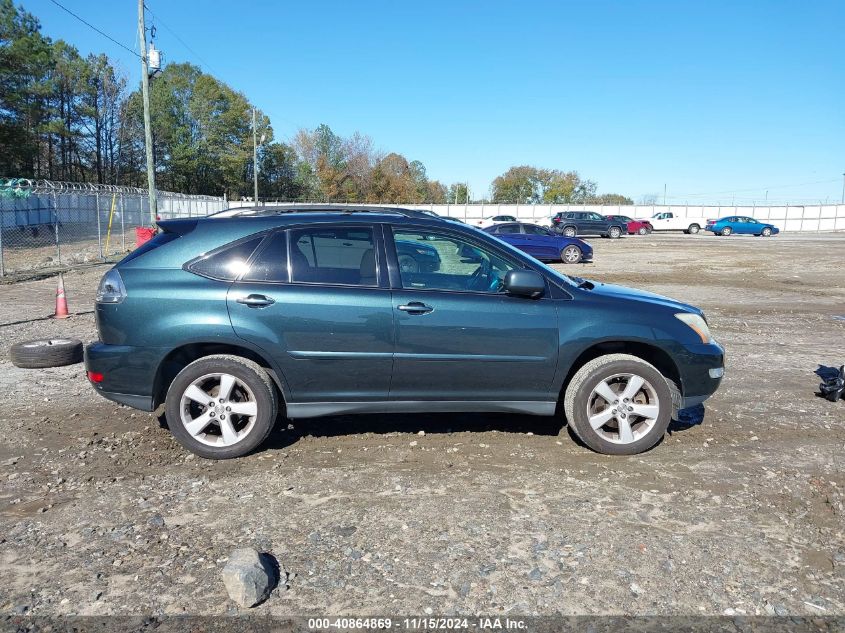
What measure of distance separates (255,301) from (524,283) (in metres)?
1.92

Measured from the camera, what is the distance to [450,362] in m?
4.45

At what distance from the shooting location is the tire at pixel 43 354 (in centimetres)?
675

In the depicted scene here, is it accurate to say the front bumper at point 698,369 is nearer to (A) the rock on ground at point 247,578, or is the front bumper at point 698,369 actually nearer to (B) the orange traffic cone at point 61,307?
(A) the rock on ground at point 247,578

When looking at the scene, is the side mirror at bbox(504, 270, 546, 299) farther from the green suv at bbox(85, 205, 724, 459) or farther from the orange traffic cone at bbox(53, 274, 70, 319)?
the orange traffic cone at bbox(53, 274, 70, 319)

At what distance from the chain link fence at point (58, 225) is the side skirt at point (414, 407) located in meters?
13.4

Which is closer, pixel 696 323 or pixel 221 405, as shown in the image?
pixel 221 405

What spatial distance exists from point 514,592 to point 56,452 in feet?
11.6

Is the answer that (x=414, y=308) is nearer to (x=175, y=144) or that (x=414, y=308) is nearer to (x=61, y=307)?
(x=61, y=307)

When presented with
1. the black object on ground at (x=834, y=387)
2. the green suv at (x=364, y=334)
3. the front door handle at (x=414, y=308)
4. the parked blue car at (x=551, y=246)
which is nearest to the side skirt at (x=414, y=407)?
the green suv at (x=364, y=334)

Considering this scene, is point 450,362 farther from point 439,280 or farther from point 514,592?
point 514,592

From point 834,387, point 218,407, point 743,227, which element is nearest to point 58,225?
point 218,407

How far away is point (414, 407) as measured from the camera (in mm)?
4574

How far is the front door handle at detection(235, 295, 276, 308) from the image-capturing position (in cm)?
435

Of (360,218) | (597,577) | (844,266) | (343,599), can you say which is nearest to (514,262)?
(360,218)
